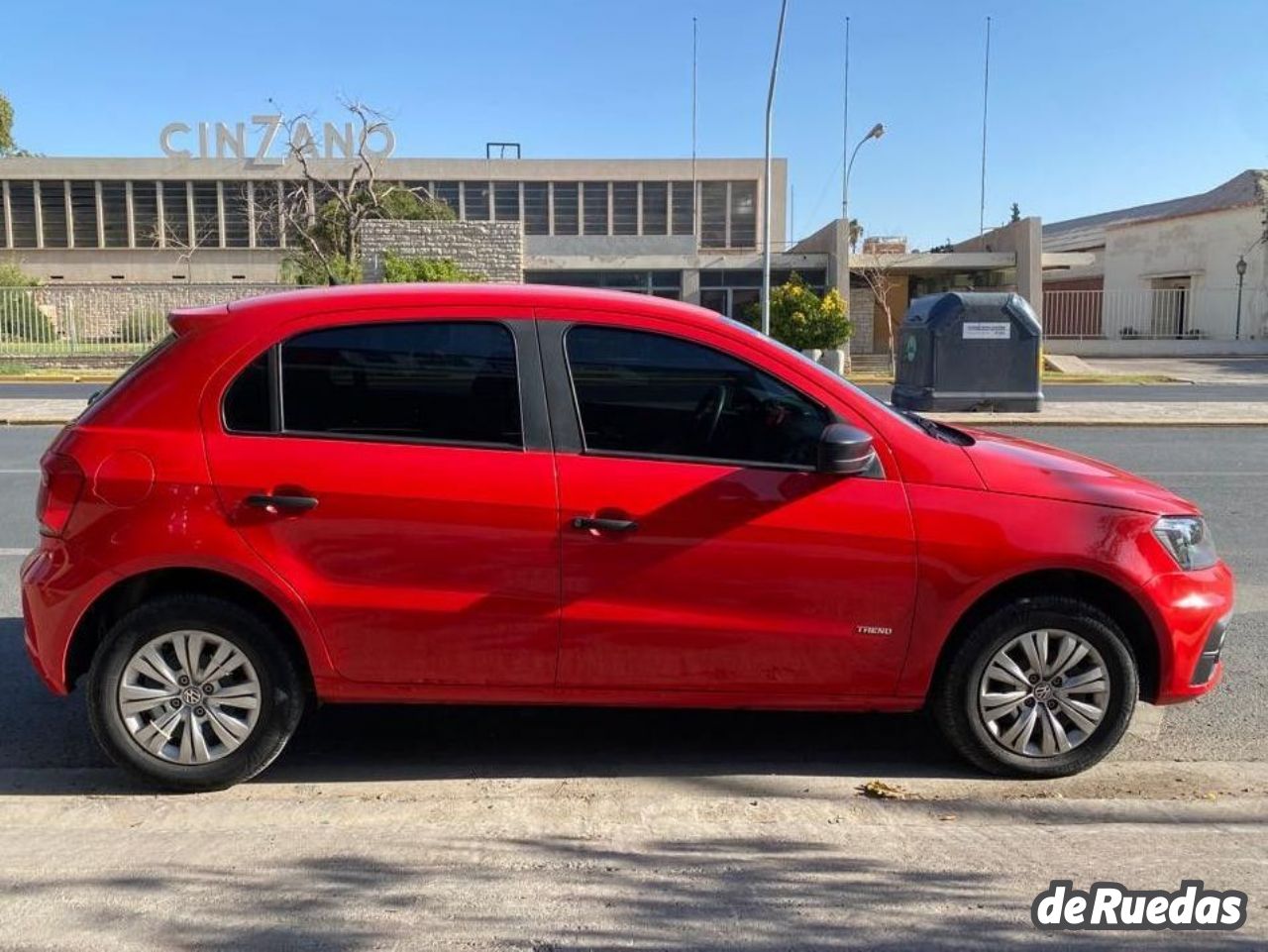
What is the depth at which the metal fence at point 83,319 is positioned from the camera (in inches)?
1172

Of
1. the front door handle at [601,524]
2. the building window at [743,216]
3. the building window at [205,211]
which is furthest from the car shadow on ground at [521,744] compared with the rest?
the building window at [205,211]

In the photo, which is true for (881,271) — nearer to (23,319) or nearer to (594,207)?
(594,207)

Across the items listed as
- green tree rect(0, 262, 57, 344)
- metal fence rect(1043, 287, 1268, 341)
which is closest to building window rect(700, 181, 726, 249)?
metal fence rect(1043, 287, 1268, 341)

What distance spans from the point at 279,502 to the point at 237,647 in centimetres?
56

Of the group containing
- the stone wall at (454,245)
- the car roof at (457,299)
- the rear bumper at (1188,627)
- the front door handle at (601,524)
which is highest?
the stone wall at (454,245)

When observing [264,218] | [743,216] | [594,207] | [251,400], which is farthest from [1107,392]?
[264,218]

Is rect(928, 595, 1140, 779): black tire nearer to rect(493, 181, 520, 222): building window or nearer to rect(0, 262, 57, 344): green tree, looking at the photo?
rect(0, 262, 57, 344): green tree

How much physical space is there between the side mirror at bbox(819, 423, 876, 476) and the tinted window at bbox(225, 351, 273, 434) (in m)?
1.96

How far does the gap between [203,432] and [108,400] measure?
41 centimetres

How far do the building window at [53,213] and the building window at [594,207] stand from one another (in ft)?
81.9

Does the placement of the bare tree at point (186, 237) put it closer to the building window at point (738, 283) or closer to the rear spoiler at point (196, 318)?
the building window at point (738, 283)

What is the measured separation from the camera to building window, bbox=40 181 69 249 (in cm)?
5384

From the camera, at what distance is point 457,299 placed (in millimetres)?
3941
